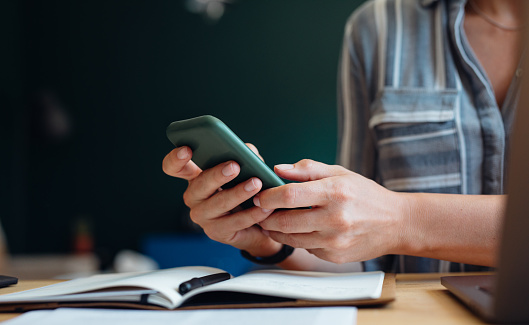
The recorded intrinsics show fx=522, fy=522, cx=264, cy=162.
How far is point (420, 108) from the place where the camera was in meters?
1.14

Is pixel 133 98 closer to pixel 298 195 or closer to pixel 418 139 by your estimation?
pixel 418 139

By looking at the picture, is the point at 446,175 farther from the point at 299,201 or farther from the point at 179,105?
the point at 179,105

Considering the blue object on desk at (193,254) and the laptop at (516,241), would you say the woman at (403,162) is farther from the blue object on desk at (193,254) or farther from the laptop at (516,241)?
the blue object on desk at (193,254)

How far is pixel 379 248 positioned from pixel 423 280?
3.4 inches

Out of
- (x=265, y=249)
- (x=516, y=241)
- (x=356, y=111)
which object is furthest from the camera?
(x=356, y=111)

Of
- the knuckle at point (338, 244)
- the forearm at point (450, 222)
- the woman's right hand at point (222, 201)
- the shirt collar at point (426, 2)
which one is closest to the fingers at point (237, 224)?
the woman's right hand at point (222, 201)

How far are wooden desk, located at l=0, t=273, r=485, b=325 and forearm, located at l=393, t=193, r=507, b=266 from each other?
0.09 metres

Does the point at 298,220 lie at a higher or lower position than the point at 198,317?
higher

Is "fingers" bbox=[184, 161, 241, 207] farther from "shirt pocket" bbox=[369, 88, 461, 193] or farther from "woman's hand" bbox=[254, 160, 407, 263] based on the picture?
"shirt pocket" bbox=[369, 88, 461, 193]

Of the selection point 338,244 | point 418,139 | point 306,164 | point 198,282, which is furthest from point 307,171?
point 418,139

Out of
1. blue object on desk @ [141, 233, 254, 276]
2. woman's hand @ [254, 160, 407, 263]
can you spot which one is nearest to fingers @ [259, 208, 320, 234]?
woman's hand @ [254, 160, 407, 263]

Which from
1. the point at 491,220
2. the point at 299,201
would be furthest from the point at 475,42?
the point at 299,201

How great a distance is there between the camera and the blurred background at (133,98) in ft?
13.8

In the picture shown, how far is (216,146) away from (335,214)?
7.4 inches
